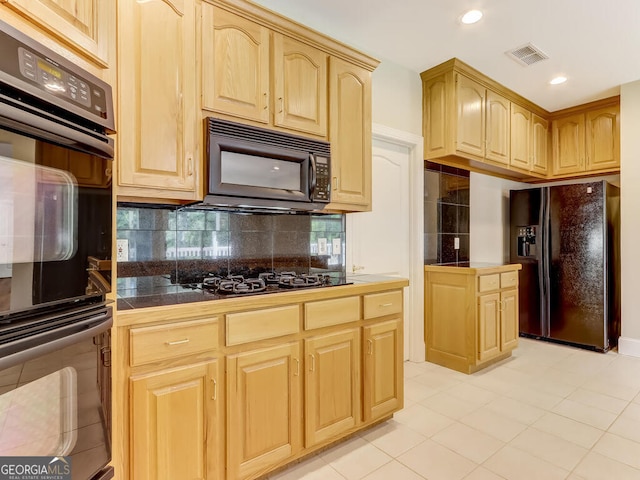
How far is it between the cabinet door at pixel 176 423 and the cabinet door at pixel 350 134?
4.25 feet

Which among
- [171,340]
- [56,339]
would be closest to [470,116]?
[171,340]

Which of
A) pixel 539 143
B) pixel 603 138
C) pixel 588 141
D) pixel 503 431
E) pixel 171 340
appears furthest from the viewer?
pixel 539 143

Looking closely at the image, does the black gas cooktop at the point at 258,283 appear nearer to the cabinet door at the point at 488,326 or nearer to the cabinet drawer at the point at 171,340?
the cabinet drawer at the point at 171,340

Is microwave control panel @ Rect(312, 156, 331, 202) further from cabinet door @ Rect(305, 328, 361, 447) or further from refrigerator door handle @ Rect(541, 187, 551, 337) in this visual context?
refrigerator door handle @ Rect(541, 187, 551, 337)

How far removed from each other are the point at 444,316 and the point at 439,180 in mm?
1322

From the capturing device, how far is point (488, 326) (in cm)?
308

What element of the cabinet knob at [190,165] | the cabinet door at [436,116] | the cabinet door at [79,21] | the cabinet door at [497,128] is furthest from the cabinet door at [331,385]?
the cabinet door at [497,128]

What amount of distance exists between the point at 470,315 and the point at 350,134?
1855 millimetres

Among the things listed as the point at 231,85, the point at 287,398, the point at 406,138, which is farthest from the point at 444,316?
the point at 231,85

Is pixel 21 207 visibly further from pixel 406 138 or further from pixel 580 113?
pixel 580 113

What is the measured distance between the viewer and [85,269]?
3.34ft

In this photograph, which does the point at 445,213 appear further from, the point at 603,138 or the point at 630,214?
the point at 603,138

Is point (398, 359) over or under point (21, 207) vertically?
under

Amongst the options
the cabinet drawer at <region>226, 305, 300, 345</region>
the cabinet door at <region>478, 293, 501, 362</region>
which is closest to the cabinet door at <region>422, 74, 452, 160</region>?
the cabinet door at <region>478, 293, 501, 362</region>
